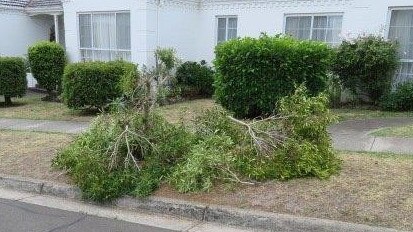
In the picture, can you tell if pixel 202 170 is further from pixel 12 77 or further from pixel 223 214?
pixel 12 77

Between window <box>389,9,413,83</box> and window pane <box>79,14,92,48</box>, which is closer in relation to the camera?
window <box>389,9,413,83</box>

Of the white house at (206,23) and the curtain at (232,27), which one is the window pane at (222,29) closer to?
the white house at (206,23)

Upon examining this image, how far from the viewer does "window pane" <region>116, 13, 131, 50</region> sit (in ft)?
44.9

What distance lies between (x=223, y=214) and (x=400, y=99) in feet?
25.7

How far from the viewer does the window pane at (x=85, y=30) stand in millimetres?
14555

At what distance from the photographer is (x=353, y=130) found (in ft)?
28.5

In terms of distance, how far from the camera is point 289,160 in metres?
5.54

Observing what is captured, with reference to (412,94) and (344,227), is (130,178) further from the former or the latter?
(412,94)

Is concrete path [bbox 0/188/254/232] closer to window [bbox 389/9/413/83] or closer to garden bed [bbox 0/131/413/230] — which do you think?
garden bed [bbox 0/131/413/230]

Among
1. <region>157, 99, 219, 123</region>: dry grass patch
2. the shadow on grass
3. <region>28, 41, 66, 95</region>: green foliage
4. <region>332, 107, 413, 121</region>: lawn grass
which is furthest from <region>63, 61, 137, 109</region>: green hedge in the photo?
<region>332, 107, 413, 121</region>: lawn grass

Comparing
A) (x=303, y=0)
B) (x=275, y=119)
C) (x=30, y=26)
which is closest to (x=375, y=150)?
(x=275, y=119)

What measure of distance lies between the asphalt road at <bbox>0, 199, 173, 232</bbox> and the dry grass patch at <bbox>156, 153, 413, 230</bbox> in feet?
2.36

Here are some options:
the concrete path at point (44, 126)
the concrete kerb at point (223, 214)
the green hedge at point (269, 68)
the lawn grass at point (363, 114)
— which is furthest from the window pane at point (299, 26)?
the concrete kerb at point (223, 214)

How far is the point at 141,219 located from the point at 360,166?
302 cm
